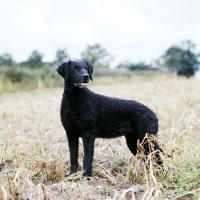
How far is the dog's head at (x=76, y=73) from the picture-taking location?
3.83 meters

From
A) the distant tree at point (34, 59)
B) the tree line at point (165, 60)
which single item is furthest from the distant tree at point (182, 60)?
the distant tree at point (34, 59)

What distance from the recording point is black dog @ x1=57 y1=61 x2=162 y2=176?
386cm

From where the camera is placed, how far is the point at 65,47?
45.1m

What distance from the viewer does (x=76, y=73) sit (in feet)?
12.8

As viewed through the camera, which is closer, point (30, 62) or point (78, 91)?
point (78, 91)

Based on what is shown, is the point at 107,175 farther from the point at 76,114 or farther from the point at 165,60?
the point at 165,60

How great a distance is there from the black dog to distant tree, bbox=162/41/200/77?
49.6 metres

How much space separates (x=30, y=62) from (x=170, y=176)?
31.7 m

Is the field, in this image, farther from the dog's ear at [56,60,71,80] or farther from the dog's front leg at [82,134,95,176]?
the dog's ear at [56,60,71,80]

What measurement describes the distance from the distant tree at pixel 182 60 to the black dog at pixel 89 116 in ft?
163

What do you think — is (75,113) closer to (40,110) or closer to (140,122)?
(140,122)

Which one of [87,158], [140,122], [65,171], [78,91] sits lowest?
[65,171]

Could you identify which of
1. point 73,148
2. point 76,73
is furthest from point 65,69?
point 73,148

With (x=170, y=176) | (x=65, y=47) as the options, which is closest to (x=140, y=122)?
(x=170, y=176)
